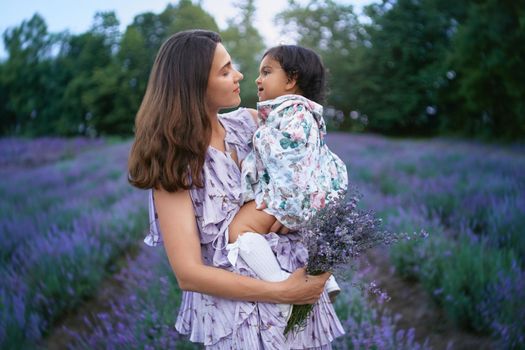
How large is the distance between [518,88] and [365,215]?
1381 centimetres

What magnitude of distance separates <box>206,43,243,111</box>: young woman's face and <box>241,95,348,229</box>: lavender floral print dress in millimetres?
185

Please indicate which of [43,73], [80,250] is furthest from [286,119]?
[43,73]

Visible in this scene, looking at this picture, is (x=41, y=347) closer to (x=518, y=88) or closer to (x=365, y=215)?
(x=365, y=215)

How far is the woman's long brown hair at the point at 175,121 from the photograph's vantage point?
5.31 feet

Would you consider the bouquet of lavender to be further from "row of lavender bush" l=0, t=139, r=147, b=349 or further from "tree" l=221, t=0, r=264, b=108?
"tree" l=221, t=0, r=264, b=108

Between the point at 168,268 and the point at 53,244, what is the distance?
1.44m

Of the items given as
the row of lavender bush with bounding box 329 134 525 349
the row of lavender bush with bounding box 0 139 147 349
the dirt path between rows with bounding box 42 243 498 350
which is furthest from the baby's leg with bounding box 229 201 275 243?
the row of lavender bush with bounding box 0 139 147 349

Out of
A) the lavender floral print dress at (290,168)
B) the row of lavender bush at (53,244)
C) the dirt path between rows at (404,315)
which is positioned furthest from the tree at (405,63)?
the lavender floral print dress at (290,168)

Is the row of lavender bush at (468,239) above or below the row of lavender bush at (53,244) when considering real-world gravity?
above

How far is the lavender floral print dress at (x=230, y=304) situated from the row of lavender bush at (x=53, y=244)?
182 centimetres

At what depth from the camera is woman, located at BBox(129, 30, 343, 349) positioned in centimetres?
158

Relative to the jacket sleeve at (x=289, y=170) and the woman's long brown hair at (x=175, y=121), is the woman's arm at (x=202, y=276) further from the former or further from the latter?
the jacket sleeve at (x=289, y=170)

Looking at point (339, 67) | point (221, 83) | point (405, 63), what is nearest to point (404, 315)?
point (221, 83)

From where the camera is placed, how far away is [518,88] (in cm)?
1327
